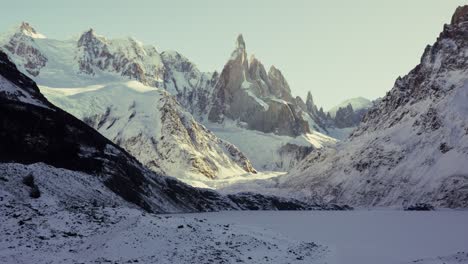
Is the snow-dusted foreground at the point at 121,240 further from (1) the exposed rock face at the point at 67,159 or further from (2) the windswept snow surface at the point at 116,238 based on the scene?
(1) the exposed rock face at the point at 67,159

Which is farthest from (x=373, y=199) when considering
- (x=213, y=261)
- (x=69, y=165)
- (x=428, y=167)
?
(x=213, y=261)

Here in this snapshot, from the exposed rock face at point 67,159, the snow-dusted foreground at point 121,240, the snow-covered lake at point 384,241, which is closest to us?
the snow-dusted foreground at point 121,240

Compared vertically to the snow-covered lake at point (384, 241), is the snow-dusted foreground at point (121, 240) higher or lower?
lower

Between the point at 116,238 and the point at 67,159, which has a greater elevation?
the point at 67,159

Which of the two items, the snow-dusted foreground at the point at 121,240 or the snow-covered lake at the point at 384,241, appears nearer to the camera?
the snow-dusted foreground at the point at 121,240

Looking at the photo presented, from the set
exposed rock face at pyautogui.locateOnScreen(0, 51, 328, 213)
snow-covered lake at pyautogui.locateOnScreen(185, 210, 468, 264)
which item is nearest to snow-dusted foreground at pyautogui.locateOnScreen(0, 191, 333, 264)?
snow-covered lake at pyautogui.locateOnScreen(185, 210, 468, 264)

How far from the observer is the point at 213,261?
39.1 m

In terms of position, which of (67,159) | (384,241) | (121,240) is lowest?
(121,240)

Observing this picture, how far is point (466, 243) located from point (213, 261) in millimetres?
32607

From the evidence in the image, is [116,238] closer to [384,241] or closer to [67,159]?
[384,241]

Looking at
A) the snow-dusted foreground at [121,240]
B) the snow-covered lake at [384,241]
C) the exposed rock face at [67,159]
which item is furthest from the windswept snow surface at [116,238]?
the exposed rock face at [67,159]

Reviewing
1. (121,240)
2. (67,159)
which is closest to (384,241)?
(121,240)

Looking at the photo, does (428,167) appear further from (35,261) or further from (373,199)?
(35,261)

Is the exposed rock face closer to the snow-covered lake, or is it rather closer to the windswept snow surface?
the windswept snow surface
